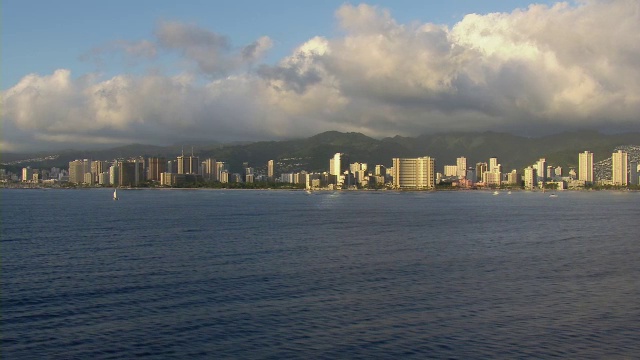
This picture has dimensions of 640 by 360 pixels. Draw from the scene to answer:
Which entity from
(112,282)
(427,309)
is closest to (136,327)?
(112,282)

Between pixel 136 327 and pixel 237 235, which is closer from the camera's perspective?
pixel 136 327

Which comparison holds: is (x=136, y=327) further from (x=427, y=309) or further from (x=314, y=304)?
(x=427, y=309)

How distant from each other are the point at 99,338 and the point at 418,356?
44.3 ft

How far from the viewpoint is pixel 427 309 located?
31438mm

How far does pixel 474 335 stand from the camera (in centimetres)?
2684

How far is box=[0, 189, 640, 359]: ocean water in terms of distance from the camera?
25.2 meters

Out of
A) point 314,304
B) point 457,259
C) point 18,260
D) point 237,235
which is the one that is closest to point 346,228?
point 237,235

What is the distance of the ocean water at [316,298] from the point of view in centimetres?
2520

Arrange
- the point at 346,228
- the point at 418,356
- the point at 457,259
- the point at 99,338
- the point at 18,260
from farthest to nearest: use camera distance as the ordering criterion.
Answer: the point at 346,228
the point at 457,259
the point at 18,260
the point at 99,338
the point at 418,356

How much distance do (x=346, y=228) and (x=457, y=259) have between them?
99.6 ft

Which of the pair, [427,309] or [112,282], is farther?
[112,282]

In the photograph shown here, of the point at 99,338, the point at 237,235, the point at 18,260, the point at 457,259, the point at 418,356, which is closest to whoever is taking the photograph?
the point at 418,356

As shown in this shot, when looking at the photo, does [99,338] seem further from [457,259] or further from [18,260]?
[457,259]

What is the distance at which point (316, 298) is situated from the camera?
3375 centimetres
